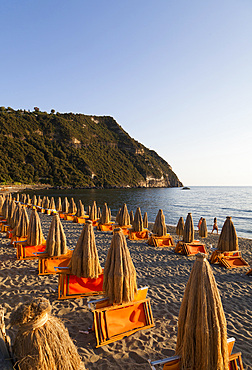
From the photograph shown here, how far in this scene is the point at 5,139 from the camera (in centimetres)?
8756

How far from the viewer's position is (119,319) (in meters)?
4.32

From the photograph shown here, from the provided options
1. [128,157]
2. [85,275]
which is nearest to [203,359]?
[85,275]

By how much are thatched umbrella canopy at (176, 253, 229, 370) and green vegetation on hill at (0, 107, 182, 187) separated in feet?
260

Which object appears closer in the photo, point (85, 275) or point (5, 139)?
point (85, 275)

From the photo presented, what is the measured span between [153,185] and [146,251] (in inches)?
5412

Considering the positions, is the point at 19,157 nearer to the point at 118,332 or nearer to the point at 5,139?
the point at 5,139

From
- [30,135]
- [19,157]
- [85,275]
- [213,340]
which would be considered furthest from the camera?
[30,135]

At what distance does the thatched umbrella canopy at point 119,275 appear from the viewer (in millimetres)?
4262

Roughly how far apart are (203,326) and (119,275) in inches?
75.8

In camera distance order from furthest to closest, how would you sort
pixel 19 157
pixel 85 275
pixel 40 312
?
pixel 19 157 → pixel 85 275 → pixel 40 312

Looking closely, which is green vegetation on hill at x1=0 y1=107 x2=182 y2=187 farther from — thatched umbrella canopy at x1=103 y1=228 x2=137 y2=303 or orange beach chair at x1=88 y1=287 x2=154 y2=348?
orange beach chair at x1=88 y1=287 x2=154 y2=348

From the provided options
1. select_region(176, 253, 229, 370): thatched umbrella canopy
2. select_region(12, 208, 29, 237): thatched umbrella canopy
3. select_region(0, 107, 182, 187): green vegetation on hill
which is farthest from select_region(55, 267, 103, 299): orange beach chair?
select_region(0, 107, 182, 187): green vegetation on hill

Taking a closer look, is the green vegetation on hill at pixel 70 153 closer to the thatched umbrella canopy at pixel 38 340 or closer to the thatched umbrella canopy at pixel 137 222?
the thatched umbrella canopy at pixel 137 222

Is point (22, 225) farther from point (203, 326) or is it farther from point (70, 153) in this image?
point (70, 153)
